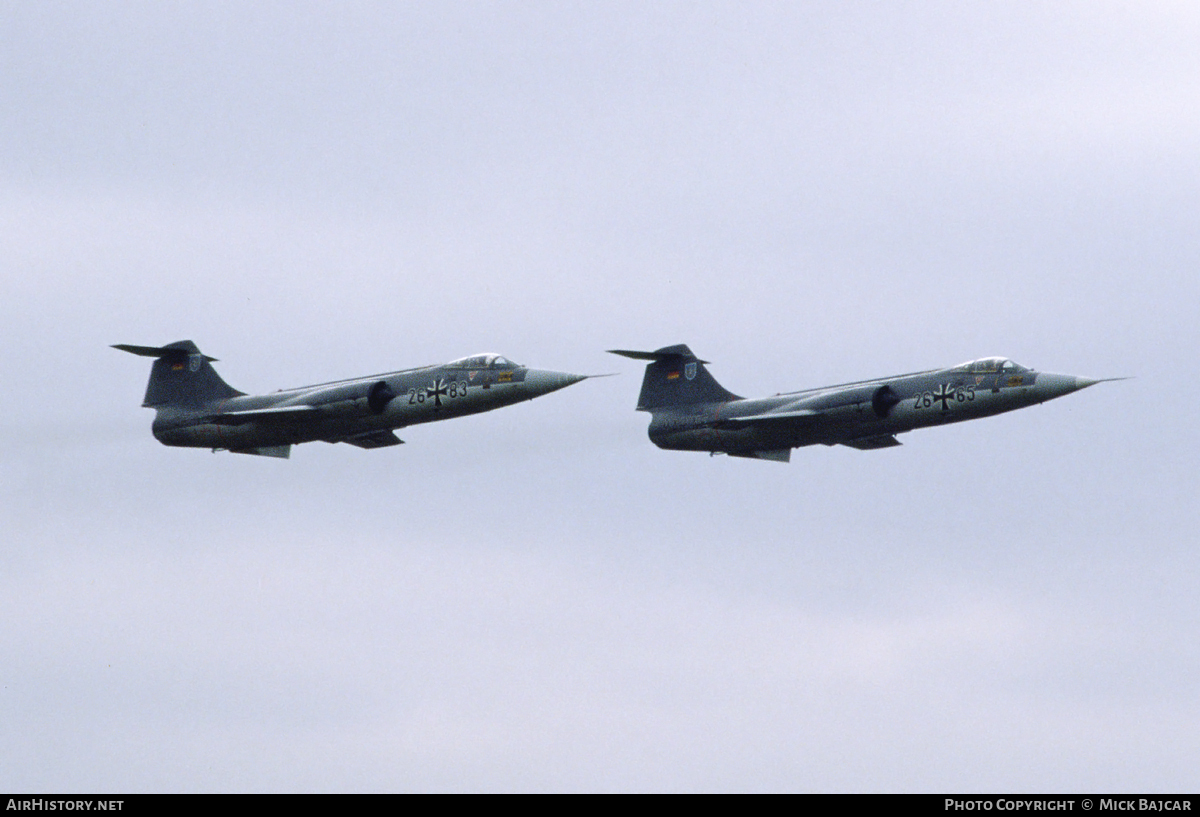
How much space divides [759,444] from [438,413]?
1137 centimetres

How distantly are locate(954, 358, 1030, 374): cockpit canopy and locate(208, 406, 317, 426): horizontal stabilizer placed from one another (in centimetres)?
2160

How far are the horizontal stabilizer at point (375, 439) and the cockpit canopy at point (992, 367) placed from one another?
743 inches

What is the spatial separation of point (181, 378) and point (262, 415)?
514 cm

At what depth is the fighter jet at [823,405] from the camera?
249 ft

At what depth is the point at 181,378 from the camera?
80125mm

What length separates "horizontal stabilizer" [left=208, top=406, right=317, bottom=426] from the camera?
7562 centimetres

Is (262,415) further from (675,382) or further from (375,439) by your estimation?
(675,382)

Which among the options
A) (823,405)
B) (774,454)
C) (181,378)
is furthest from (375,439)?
(823,405)

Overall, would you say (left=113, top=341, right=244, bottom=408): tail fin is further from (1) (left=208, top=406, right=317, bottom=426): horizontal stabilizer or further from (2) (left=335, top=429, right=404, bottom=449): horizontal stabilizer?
(2) (left=335, top=429, right=404, bottom=449): horizontal stabilizer

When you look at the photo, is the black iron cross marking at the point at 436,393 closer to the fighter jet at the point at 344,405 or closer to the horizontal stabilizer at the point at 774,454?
the fighter jet at the point at 344,405

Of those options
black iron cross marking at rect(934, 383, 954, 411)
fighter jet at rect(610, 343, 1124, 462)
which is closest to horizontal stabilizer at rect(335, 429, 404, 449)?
fighter jet at rect(610, 343, 1124, 462)

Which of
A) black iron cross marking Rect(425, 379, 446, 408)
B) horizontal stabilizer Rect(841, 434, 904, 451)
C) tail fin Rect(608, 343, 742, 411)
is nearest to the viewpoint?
black iron cross marking Rect(425, 379, 446, 408)

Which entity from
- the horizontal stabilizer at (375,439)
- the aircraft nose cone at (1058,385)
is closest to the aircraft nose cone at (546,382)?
the horizontal stabilizer at (375,439)

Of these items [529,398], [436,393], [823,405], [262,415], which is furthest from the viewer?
[823,405]
